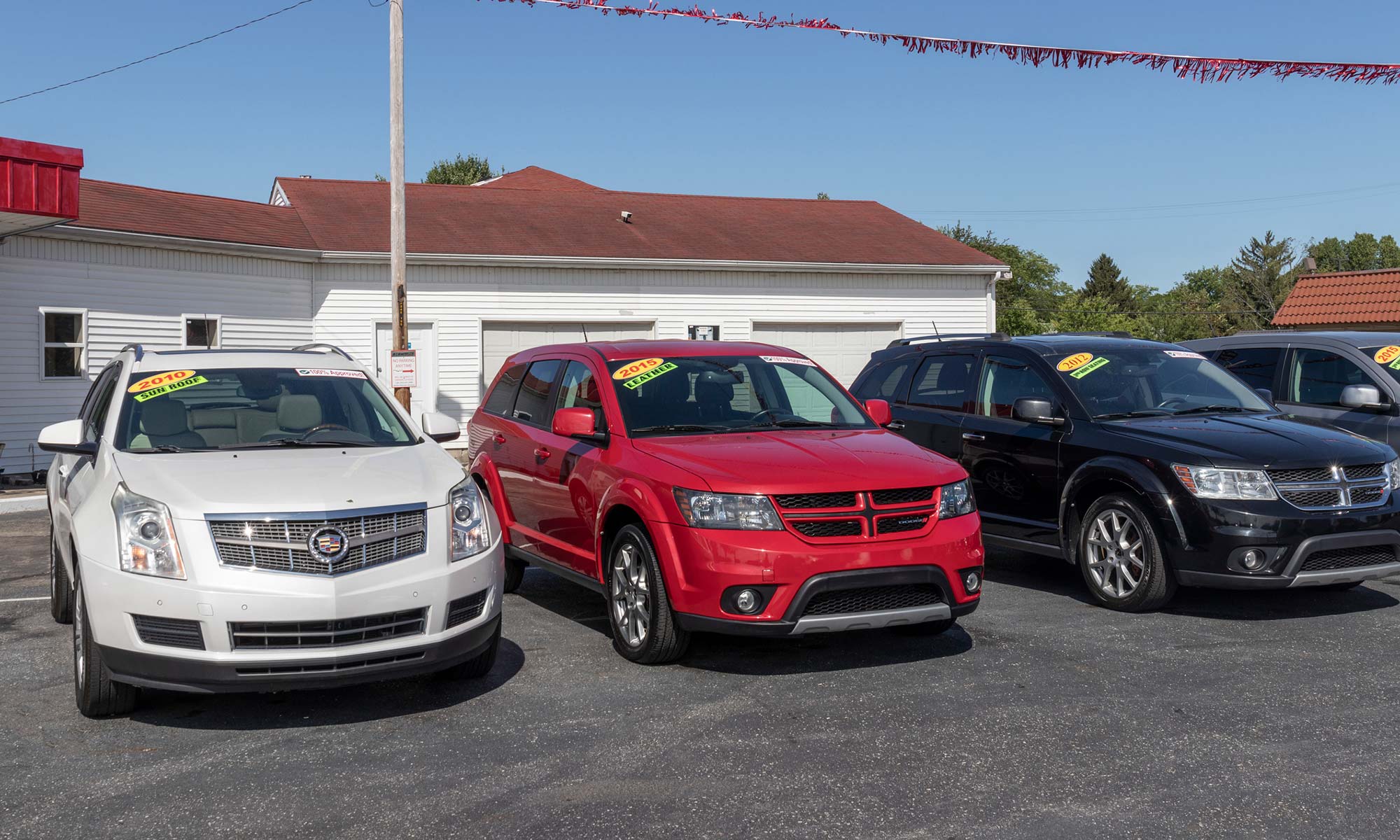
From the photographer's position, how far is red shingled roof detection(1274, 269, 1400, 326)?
25.7 meters

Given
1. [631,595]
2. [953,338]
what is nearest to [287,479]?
[631,595]

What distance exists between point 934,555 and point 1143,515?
209cm

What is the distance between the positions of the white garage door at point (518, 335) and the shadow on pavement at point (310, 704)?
18.0 metres

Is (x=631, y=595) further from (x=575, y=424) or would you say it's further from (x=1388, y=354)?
(x=1388, y=354)

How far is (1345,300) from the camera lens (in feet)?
88.6

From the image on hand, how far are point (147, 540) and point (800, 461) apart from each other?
10.0 feet

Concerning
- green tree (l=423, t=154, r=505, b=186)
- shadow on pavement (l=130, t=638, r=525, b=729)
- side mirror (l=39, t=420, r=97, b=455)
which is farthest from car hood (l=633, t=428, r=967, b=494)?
green tree (l=423, t=154, r=505, b=186)

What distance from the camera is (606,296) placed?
25.3 m

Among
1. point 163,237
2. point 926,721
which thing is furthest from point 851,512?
point 163,237

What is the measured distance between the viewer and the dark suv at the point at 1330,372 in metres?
10.1

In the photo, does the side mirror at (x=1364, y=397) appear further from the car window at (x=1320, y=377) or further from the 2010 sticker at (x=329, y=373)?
the 2010 sticker at (x=329, y=373)

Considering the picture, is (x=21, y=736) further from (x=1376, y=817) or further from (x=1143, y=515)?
(x=1143, y=515)

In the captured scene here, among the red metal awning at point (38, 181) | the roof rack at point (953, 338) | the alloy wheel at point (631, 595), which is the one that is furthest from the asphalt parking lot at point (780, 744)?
the red metal awning at point (38, 181)

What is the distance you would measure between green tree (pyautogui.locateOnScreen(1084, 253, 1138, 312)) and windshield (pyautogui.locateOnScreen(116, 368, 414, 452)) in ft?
370
